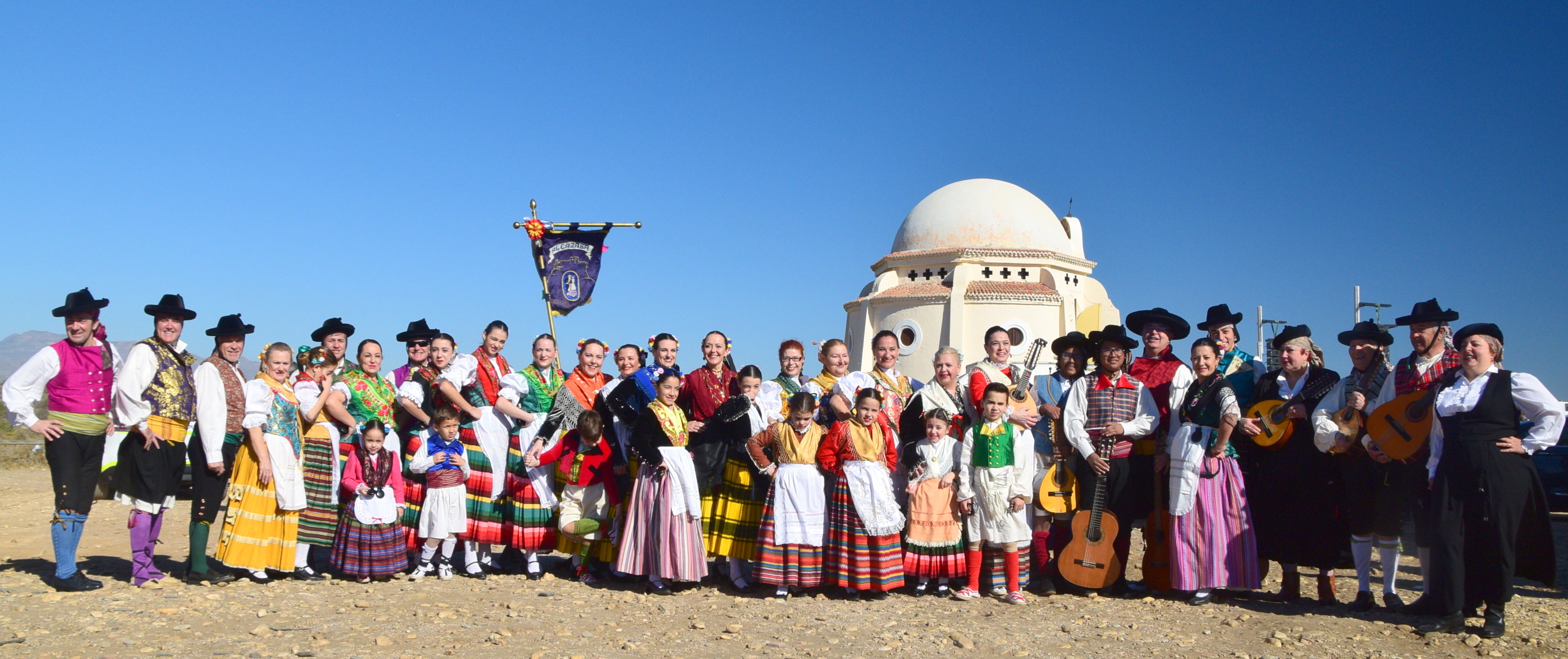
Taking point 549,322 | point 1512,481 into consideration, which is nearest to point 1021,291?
point 549,322

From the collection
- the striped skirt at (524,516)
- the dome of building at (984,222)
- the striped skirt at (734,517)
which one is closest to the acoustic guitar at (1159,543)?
the striped skirt at (734,517)

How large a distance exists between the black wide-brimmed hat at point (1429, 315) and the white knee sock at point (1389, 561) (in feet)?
4.24

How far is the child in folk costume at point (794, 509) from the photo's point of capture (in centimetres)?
593

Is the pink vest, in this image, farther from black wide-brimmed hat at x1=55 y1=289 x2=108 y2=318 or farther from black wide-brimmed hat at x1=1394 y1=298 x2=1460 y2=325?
black wide-brimmed hat at x1=1394 y1=298 x2=1460 y2=325

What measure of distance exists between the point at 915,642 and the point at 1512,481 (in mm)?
3225

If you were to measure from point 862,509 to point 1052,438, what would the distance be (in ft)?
4.56

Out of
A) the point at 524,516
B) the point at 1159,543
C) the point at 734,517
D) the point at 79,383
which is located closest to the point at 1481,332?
the point at 1159,543

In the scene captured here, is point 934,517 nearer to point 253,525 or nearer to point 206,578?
point 253,525

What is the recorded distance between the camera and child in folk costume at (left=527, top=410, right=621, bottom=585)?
20.6ft

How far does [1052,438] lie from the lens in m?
6.34

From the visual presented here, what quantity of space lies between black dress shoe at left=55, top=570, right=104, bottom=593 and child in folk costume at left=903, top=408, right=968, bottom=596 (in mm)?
4873

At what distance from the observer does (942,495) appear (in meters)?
6.01

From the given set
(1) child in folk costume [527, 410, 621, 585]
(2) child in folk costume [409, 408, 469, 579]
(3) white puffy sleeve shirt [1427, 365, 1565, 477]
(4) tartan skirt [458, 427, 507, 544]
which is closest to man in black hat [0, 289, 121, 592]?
(2) child in folk costume [409, 408, 469, 579]

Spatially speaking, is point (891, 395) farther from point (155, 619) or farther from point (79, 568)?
point (79, 568)
